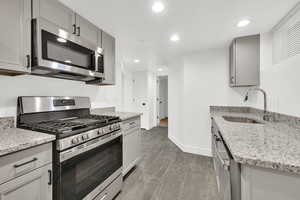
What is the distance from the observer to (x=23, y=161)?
0.90 m

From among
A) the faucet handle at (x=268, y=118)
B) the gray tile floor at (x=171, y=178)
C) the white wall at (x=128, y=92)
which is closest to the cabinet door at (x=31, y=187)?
the gray tile floor at (x=171, y=178)

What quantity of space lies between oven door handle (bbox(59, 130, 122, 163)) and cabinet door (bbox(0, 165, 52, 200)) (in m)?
0.12

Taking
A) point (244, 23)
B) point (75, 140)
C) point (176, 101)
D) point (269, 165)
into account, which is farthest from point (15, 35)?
point (176, 101)

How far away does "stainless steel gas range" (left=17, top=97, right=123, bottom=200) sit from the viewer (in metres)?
1.12

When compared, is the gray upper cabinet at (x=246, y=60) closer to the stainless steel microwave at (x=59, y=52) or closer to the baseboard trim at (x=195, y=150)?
the baseboard trim at (x=195, y=150)

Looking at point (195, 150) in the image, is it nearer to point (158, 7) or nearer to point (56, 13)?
point (158, 7)

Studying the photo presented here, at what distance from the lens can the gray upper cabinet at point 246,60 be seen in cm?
241

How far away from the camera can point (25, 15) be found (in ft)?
3.92

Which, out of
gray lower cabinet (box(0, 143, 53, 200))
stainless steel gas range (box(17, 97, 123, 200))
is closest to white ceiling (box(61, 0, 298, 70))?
stainless steel gas range (box(17, 97, 123, 200))

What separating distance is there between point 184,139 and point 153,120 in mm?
2516

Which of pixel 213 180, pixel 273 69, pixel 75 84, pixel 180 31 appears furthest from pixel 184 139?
pixel 75 84

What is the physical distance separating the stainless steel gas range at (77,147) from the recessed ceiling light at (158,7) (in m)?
1.47

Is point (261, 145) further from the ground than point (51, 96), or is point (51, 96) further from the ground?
point (51, 96)

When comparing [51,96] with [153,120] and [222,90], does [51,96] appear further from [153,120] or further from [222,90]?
[153,120]
